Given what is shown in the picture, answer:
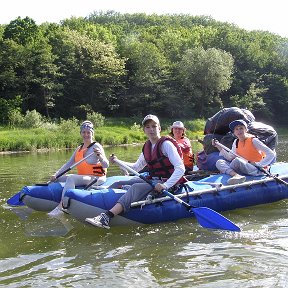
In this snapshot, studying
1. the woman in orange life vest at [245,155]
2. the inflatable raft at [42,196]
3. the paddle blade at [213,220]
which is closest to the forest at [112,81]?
the inflatable raft at [42,196]

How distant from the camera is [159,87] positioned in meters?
36.3

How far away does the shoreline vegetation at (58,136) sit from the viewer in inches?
827

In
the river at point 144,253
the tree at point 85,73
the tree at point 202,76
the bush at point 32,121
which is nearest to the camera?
the river at point 144,253

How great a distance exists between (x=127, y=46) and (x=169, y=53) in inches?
270

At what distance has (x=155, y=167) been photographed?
234 inches

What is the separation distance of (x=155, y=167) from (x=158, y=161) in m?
0.11

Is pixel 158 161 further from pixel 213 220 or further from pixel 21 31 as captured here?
pixel 21 31

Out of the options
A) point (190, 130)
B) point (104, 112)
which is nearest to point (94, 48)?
point (104, 112)

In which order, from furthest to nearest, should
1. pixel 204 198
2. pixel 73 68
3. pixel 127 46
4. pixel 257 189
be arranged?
pixel 127 46 → pixel 73 68 → pixel 257 189 → pixel 204 198

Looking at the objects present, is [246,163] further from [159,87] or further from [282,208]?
[159,87]

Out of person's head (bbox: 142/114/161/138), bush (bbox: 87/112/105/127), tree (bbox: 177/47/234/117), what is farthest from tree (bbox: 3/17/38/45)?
person's head (bbox: 142/114/161/138)

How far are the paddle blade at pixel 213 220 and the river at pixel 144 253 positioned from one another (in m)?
0.10

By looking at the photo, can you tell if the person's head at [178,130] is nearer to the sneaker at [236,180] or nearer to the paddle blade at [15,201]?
the sneaker at [236,180]

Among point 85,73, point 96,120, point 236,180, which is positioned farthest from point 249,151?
point 85,73
